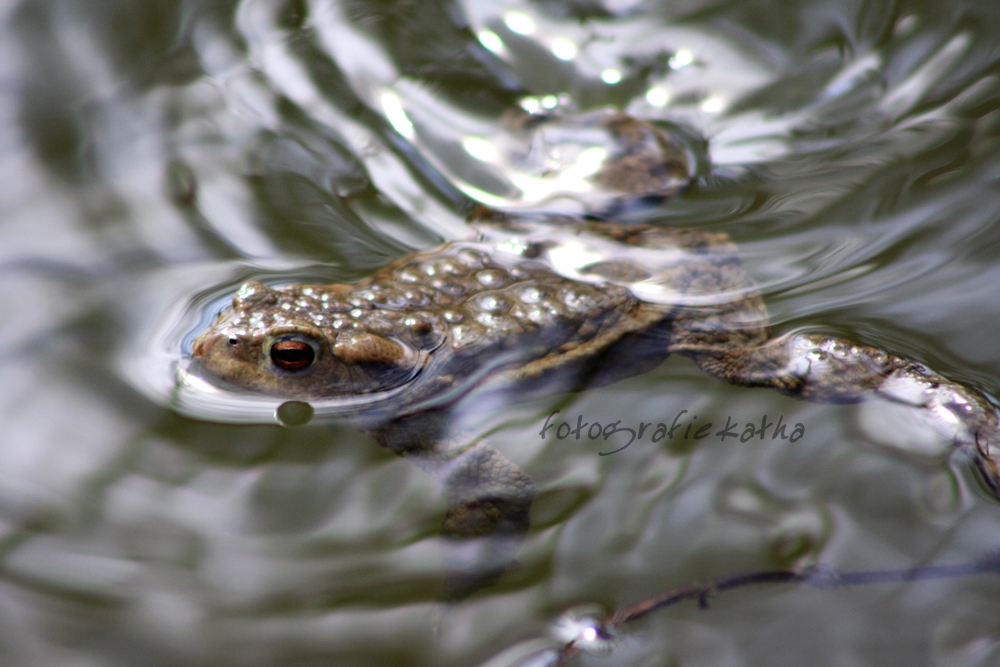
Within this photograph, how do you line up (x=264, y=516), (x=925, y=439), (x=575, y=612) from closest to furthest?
1. (x=575, y=612)
2. (x=264, y=516)
3. (x=925, y=439)

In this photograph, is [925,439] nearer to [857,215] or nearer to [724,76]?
[857,215]

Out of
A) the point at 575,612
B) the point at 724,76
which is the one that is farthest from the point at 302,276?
the point at 724,76

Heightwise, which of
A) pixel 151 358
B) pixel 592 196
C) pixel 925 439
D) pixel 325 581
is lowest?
pixel 325 581

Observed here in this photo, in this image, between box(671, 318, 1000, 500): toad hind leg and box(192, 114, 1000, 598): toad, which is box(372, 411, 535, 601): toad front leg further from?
box(671, 318, 1000, 500): toad hind leg

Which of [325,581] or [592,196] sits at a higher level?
[592,196]

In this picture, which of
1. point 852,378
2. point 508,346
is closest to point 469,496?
point 508,346

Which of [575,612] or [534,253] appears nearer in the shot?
[575,612]

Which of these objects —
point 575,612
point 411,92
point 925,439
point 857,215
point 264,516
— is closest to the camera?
A: point 575,612
